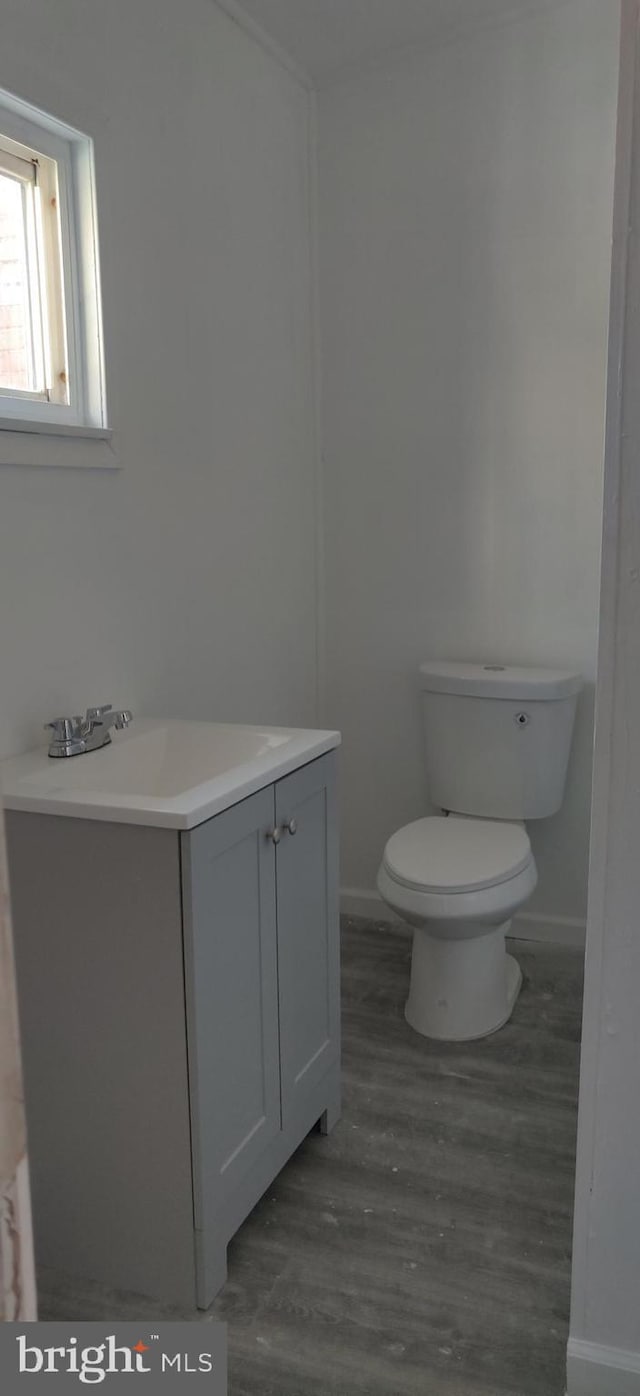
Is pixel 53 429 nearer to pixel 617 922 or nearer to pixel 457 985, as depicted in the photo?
pixel 617 922

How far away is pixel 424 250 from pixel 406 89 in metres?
0.40

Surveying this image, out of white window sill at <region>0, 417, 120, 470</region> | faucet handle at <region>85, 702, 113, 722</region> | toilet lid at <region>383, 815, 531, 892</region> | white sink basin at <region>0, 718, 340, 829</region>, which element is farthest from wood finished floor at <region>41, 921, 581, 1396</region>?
white window sill at <region>0, 417, 120, 470</region>

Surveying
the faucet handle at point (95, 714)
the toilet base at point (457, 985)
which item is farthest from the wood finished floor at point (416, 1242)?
the faucet handle at point (95, 714)

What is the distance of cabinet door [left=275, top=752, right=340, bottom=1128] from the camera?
70.9 inches

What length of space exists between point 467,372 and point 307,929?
5.30 feet

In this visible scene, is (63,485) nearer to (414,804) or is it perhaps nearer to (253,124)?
(253,124)

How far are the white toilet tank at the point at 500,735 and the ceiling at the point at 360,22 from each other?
1.59 meters

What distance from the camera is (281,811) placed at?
1748 millimetres

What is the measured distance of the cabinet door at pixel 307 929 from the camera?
1.80 m

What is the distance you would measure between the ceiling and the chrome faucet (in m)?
1.72

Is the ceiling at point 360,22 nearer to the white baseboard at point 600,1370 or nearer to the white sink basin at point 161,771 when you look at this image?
the white sink basin at point 161,771

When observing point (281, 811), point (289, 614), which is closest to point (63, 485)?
point (281, 811)

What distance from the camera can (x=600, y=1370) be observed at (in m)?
1.42

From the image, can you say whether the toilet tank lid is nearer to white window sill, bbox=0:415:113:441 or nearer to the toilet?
the toilet
